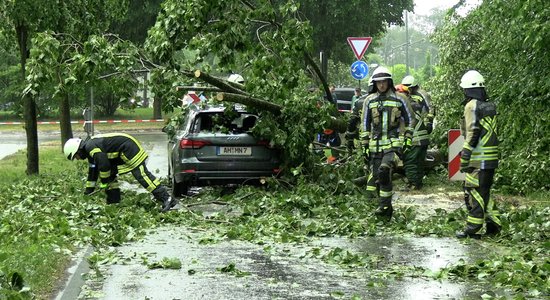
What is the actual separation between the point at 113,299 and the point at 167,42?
775 centimetres

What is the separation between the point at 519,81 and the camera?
1336cm

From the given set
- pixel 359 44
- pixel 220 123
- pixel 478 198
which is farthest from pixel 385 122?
pixel 359 44

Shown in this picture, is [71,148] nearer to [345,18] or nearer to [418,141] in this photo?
[418,141]

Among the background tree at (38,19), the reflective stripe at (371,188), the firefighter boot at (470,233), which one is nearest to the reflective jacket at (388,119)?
the reflective stripe at (371,188)

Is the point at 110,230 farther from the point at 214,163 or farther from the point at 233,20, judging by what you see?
the point at 233,20

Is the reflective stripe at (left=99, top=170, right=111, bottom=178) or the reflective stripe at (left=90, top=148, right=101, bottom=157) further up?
the reflective stripe at (left=90, top=148, right=101, bottom=157)

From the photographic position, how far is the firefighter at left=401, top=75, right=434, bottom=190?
585 inches

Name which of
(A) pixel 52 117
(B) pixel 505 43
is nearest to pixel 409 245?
(B) pixel 505 43

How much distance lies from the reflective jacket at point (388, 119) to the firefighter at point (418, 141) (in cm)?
331

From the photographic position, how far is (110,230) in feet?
34.9

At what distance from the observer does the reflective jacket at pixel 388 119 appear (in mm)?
11375

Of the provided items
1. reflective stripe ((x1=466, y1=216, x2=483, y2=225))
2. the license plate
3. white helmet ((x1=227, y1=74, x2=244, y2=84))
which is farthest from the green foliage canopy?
reflective stripe ((x1=466, y1=216, x2=483, y2=225))

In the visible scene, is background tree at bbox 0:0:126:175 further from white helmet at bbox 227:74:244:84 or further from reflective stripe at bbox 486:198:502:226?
reflective stripe at bbox 486:198:502:226

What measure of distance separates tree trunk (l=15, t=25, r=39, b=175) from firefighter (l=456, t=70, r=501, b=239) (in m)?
10.3
